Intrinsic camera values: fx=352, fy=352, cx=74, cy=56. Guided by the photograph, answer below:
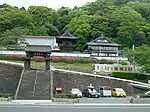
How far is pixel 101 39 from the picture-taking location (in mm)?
54469

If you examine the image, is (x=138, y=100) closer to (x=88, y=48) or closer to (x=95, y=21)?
(x=88, y=48)

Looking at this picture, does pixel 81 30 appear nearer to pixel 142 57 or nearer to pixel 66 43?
pixel 66 43

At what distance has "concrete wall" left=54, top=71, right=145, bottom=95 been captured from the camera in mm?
34438

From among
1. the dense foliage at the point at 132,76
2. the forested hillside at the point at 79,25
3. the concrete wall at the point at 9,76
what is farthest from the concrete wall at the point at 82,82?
the forested hillside at the point at 79,25

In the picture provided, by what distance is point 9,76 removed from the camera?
35.0 m

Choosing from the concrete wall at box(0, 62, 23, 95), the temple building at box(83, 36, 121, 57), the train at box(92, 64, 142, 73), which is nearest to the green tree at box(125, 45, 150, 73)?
the train at box(92, 64, 142, 73)

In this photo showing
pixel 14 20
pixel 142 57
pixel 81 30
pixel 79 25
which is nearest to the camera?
pixel 142 57

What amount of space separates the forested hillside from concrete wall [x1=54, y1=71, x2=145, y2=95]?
18821 mm

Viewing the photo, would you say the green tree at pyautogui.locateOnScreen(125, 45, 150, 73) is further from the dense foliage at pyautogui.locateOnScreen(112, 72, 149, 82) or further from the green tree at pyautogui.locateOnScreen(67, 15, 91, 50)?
the green tree at pyautogui.locateOnScreen(67, 15, 91, 50)

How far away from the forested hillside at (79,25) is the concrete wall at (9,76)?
1657 cm

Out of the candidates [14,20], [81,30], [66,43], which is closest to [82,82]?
[66,43]

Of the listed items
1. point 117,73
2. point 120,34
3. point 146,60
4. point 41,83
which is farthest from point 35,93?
point 120,34

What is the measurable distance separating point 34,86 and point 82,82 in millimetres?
7594

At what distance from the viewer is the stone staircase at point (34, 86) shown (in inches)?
1009
